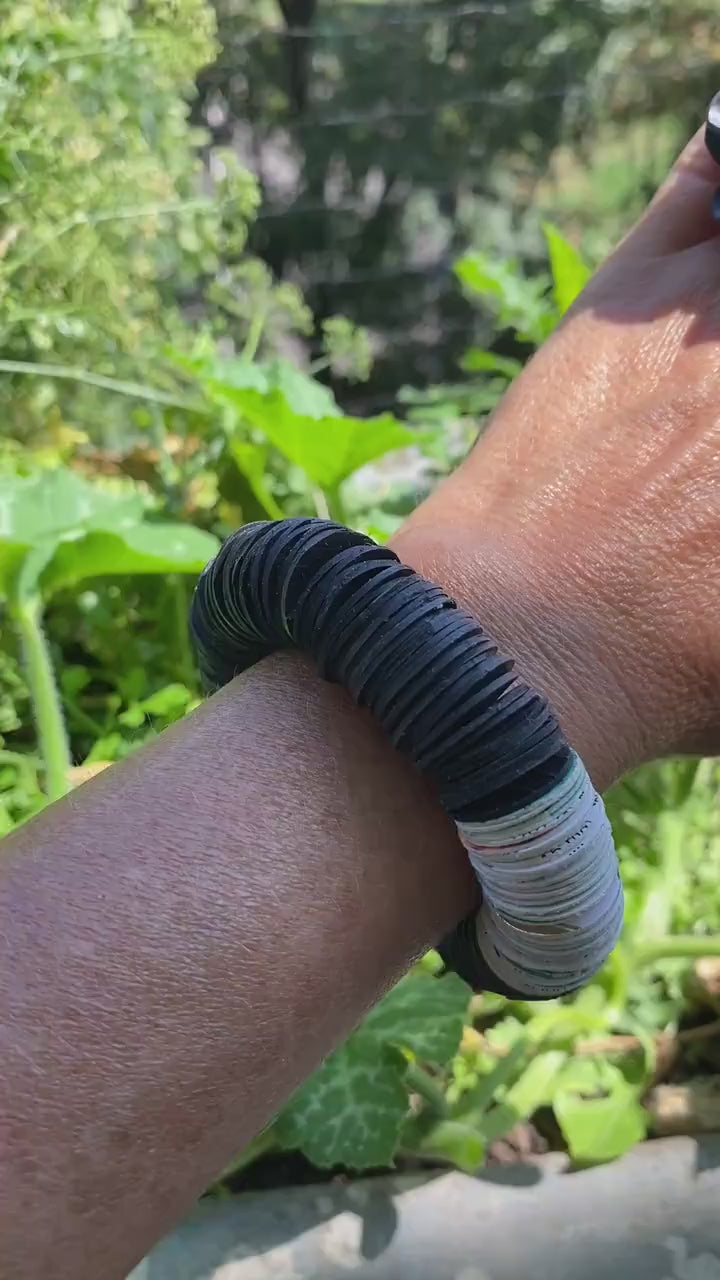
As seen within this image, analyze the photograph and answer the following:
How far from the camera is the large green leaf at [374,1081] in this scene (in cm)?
74

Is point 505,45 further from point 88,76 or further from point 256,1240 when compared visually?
point 256,1240

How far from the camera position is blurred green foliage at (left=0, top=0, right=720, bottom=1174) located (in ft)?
2.71

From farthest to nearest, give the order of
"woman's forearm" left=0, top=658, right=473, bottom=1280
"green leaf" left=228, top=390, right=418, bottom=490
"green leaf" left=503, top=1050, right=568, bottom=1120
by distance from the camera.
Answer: "green leaf" left=228, top=390, right=418, bottom=490
"green leaf" left=503, top=1050, right=568, bottom=1120
"woman's forearm" left=0, top=658, right=473, bottom=1280

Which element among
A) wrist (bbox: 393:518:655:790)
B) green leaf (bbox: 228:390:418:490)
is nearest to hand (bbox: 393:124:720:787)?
wrist (bbox: 393:518:655:790)

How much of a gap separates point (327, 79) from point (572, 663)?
2.35 m

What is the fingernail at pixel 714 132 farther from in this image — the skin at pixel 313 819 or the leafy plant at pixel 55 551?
the leafy plant at pixel 55 551

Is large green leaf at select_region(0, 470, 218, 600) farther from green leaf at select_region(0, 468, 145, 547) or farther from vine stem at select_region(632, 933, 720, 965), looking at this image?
vine stem at select_region(632, 933, 720, 965)

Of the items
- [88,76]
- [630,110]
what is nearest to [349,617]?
[88,76]

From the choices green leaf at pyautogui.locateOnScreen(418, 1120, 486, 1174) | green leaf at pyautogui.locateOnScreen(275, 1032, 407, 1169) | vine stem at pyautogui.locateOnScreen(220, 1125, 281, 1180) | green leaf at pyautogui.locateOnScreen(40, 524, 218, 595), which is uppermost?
green leaf at pyautogui.locateOnScreen(40, 524, 218, 595)

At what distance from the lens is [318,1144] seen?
2.45 feet

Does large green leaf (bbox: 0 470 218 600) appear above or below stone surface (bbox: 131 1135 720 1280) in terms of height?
above

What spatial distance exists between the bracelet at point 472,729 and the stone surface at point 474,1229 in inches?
12.8

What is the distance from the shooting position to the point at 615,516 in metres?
0.65

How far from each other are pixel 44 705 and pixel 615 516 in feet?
1.66
